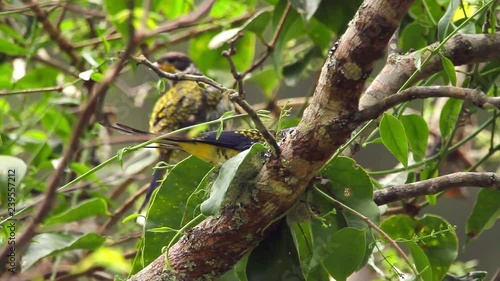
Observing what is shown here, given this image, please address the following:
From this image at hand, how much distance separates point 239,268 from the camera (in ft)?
4.96

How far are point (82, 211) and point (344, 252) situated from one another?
0.80m

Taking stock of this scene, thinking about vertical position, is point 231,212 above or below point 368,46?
below

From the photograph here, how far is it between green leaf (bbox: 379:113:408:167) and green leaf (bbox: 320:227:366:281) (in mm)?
180

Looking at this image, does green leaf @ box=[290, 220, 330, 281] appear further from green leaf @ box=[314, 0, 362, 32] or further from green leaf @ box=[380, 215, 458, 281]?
green leaf @ box=[314, 0, 362, 32]

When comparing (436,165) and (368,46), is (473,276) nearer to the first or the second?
(436,165)

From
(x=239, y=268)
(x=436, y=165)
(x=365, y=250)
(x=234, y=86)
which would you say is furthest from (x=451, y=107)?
(x=234, y=86)

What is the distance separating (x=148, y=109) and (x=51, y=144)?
1827mm

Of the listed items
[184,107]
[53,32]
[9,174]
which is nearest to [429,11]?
[9,174]

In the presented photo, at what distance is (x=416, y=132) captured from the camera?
169 cm

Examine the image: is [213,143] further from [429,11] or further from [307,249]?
[429,11]

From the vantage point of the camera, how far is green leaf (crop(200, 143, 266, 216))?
4.19ft

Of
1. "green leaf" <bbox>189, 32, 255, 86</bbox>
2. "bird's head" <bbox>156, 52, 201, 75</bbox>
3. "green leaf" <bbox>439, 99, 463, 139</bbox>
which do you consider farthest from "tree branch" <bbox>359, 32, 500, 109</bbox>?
"bird's head" <bbox>156, 52, 201, 75</bbox>

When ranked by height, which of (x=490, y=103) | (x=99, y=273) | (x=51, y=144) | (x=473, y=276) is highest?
(x=490, y=103)

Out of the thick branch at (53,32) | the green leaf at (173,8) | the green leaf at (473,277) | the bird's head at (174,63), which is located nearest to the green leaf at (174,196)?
the green leaf at (473,277)
